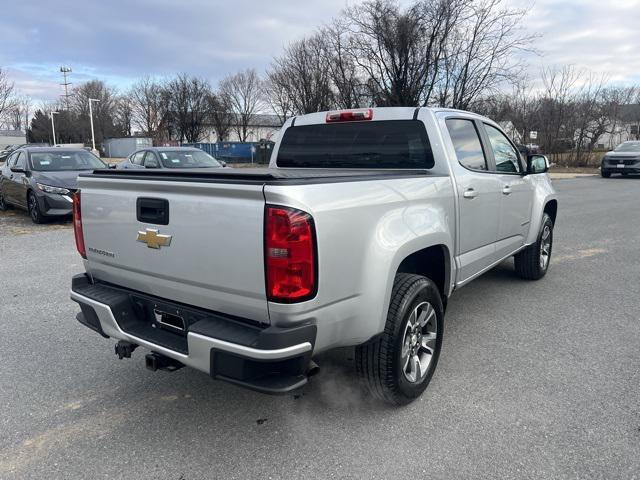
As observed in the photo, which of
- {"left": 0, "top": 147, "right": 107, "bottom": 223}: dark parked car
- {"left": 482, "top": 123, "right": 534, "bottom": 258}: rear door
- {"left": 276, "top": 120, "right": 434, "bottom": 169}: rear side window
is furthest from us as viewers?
{"left": 0, "top": 147, "right": 107, "bottom": 223}: dark parked car

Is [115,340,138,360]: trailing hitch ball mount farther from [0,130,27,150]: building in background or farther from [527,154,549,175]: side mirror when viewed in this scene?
[0,130,27,150]: building in background

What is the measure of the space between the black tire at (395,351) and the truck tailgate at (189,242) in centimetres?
79

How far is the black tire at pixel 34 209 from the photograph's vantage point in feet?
33.2

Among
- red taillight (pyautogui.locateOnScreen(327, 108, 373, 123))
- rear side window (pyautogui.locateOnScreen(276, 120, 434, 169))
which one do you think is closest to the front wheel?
rear side window (pyautogui.locateOnScreen(276, 120, 434, 169))

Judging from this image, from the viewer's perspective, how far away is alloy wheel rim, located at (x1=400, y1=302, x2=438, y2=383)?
3.04 meters

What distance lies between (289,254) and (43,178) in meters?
9.69

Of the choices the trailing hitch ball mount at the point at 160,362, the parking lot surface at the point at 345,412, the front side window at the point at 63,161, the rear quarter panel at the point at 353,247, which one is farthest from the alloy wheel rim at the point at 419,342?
the front side window at the point at 63,161

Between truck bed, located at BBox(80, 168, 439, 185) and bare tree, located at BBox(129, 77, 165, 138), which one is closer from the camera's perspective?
truck bed, located at BBox(80, 168, 439, 185)

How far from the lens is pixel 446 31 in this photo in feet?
81.5

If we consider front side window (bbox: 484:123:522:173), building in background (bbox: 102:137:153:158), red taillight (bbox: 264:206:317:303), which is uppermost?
building in background (bbox: 102:137:153:158)

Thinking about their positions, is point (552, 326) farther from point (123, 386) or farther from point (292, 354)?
point (123, 386)

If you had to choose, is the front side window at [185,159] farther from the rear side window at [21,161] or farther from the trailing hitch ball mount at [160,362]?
the trailing hitch ball mount at [160,362]

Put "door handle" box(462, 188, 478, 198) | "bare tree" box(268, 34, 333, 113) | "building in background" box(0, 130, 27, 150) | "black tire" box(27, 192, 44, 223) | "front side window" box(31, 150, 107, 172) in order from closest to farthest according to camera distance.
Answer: "door handle" box(462, 188, 478, 198), "black tire" box(27, 192, 44, 223), "front side window" box(31, 150, 107, 172), "bare tree" box(268, 34, 333, 113), "building in background" box(0, 130, 27, 150)

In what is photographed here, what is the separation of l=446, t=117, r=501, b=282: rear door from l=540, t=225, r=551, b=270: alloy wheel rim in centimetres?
178
